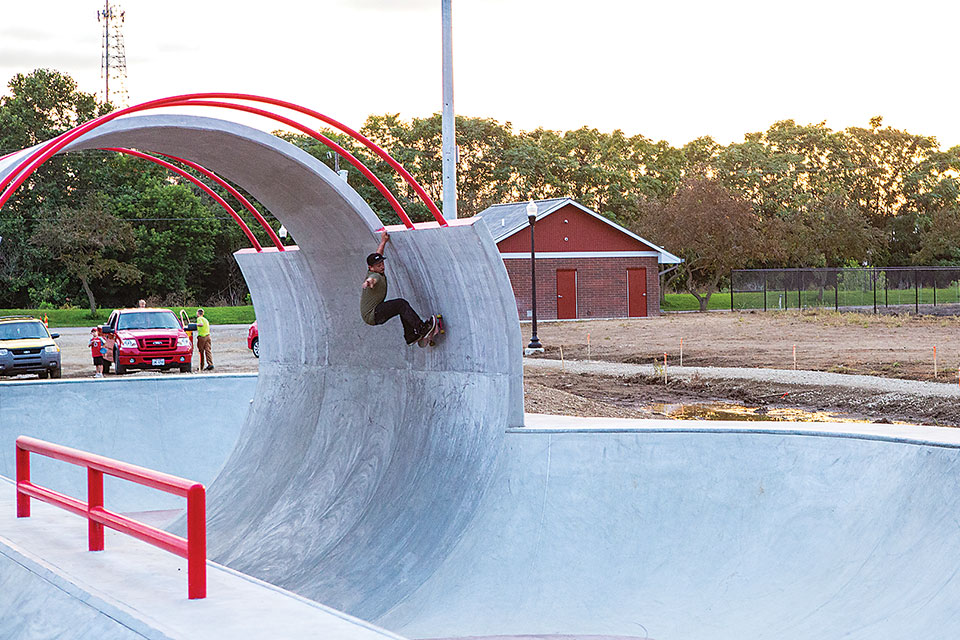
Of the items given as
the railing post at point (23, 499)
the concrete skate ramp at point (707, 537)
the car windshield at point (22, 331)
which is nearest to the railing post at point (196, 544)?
the railing post at point (23, 499)

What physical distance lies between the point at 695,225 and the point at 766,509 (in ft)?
168

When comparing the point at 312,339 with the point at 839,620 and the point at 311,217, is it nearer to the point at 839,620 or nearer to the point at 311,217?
the point at 311,217

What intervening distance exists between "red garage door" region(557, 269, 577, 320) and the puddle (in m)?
28.2

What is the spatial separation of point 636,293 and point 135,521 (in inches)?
1854

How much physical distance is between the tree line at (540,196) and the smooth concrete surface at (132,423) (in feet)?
144

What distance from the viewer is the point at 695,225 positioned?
5762 centimetres

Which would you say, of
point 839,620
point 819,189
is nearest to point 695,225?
point 819,189

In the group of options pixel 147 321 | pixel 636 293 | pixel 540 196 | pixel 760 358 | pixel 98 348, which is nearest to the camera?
pixel 98 348

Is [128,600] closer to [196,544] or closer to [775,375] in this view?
[196,544]

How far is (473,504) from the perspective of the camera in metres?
8.70

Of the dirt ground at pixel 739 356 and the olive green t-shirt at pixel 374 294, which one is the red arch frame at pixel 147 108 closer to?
the olive green t-shirt at pixel 374 294

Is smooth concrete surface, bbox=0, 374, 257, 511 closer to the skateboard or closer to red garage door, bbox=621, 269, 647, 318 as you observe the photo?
the skateboard

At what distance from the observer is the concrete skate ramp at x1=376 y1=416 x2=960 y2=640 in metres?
6.79

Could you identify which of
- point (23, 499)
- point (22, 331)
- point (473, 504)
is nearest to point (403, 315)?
point (473, 504)
